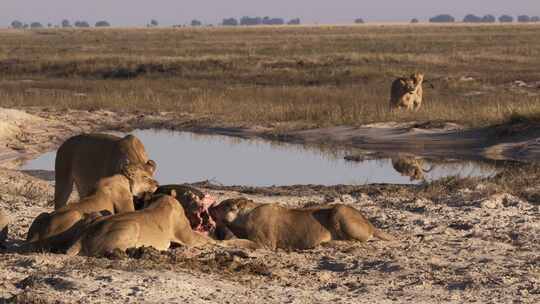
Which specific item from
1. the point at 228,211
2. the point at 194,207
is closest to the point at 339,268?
the point at 228,211

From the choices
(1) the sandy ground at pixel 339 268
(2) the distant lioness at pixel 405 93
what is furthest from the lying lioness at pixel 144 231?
(2) the distant lioness at pixel 405 93

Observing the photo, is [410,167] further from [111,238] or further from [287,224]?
[111,238]

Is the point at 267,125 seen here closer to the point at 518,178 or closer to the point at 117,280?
the point at 518,178

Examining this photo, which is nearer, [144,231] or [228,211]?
[144,231]

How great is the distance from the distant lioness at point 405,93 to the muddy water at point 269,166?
432 centimetres

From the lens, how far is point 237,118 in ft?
70.8

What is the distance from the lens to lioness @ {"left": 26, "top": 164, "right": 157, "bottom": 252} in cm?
782

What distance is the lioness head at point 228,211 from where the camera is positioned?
870 centimetres

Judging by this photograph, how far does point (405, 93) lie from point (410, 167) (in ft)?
21.7

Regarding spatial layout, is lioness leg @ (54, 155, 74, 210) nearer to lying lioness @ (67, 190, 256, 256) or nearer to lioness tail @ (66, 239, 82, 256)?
lying lioness @ (67, 190, 256, 256)

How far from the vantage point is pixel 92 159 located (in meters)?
9.48

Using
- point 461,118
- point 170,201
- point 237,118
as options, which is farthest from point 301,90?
point 170,201

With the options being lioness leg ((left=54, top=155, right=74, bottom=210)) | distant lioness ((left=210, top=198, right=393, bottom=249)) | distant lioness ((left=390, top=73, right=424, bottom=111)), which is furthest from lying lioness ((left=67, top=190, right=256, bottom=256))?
distant lioness ((left=390, top=73, right=424, bottom=111))

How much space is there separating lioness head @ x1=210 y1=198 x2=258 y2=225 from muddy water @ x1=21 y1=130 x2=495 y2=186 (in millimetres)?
5496
